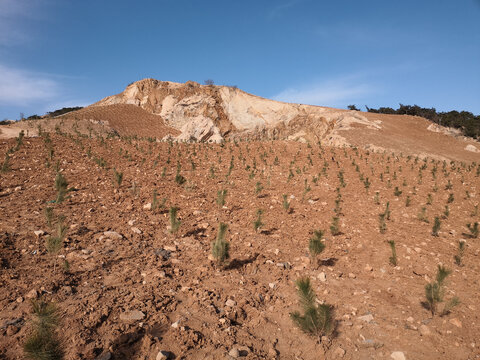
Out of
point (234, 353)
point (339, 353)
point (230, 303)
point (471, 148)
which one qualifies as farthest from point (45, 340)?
point (471, 148)

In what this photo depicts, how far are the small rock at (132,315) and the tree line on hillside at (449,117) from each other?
3906cm

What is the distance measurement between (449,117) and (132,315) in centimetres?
5010

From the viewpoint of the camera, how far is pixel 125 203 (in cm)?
555

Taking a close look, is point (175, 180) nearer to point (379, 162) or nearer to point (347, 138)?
point (379, 162)

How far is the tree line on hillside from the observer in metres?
32.7

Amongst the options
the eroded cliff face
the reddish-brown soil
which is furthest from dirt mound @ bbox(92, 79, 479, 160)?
the reddish-brown soil

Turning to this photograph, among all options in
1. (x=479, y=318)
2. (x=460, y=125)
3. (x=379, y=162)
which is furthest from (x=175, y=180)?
(x=460, y=125)

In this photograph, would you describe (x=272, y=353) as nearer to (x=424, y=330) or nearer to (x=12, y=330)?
(x=424, y=330)

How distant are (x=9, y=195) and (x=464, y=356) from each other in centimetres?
709

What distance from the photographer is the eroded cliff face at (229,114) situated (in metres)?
26.5

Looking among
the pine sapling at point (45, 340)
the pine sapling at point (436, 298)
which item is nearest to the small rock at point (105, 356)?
the pine sapling at point (45, 340)

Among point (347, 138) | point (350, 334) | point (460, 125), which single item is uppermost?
→ point (460, 125)

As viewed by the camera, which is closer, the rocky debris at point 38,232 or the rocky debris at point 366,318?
the rocky debris at point 366,318

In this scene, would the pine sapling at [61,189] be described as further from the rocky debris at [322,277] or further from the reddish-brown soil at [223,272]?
the rocky debris at [322,277]
